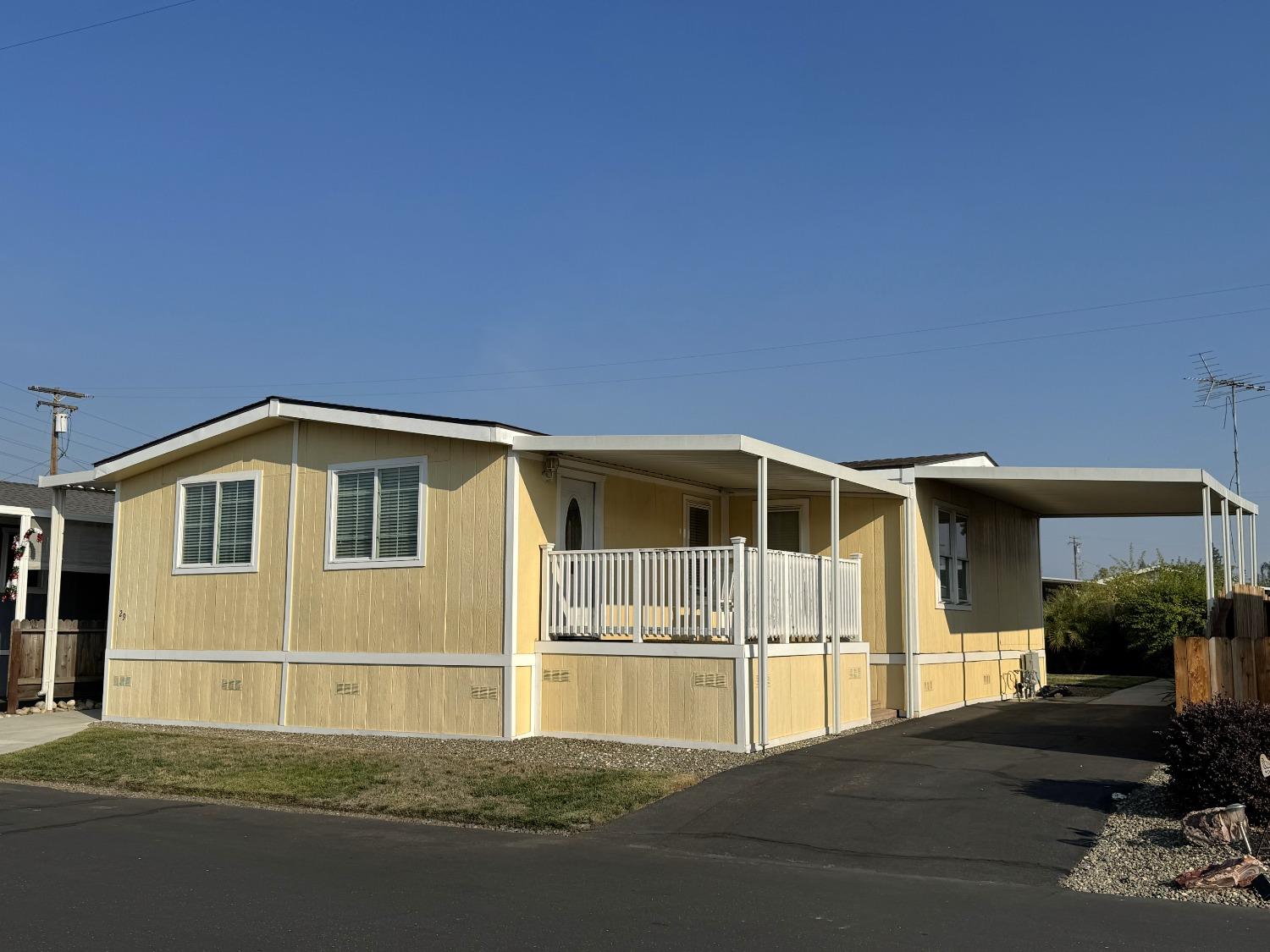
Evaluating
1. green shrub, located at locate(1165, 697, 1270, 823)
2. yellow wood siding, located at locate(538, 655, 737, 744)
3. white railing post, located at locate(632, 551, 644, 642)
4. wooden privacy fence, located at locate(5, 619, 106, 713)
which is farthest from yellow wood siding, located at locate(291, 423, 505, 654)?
green shrub, located at locate(1165, 697, 1270, 823)

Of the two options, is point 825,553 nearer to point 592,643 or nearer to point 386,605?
point 592,643

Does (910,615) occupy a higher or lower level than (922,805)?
higher

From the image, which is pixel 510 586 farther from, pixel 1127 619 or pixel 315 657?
pixel 1127 619

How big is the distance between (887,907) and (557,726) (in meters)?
7.72

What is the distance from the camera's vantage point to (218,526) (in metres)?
17.0

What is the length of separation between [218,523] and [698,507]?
6.96m

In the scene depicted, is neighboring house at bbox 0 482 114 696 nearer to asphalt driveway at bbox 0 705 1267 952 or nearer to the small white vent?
asphalt driveway at bbox 0 705 1267 952

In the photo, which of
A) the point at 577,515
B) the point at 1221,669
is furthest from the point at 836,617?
the point at 1221,669

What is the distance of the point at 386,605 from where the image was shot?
15.3 metres

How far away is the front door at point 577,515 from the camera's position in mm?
15414

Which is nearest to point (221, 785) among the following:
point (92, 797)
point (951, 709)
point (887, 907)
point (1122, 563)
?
point (92, 797)

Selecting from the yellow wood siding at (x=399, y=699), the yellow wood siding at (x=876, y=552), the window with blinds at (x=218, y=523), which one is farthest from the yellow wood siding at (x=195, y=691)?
the yellow wood siding at (x=876, y=552)

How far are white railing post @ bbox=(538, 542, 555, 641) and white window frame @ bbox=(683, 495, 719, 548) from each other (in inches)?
138

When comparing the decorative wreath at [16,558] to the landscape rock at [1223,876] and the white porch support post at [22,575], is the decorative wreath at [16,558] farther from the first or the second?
the landscape rock at [1223,876]
